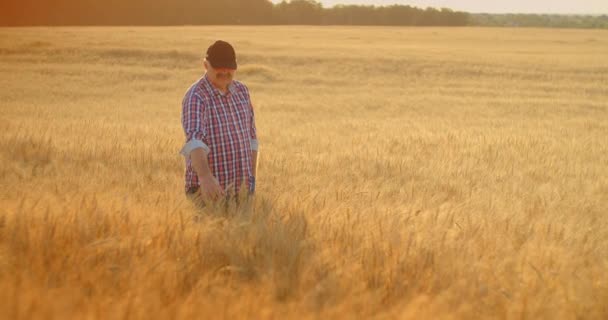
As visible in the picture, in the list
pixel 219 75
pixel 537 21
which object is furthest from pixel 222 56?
pixel 537 21

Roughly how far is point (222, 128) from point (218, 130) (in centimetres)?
3

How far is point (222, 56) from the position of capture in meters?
3.38

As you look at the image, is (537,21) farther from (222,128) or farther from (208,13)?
(222,128)

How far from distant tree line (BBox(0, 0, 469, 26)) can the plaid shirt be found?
68.6 m

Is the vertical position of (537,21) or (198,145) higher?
(198,145)

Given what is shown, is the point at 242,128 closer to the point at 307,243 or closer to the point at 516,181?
the point at 307,243

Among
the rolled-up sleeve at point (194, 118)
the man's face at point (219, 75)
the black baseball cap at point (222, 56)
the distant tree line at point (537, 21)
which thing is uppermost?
the black baseball cap at point (222, 56)

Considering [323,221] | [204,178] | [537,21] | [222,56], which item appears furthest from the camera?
[537,21]

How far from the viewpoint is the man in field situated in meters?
3.33

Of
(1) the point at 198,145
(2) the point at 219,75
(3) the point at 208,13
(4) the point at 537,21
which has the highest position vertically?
(3) the point at 208,13

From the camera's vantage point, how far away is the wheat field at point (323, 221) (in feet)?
6.18

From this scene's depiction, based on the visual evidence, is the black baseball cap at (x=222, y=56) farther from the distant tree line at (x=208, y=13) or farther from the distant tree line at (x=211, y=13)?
the distant tree line at (x=208, y=13)

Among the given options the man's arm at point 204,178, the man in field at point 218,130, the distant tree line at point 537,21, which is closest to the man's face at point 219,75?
the man in field at point 218,130

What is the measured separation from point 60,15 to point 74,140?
226ft
